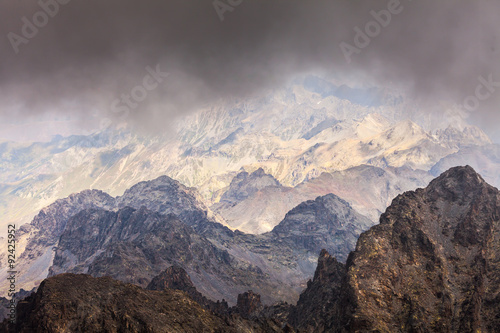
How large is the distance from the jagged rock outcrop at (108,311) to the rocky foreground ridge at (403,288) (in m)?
0.29

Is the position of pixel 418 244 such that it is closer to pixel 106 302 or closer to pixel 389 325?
pixel 389 325

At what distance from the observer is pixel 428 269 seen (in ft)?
416

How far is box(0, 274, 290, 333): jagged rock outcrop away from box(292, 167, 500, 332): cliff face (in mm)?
31641

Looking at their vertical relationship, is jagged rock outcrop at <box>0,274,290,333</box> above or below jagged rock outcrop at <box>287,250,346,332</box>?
below

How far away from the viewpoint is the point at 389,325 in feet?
344

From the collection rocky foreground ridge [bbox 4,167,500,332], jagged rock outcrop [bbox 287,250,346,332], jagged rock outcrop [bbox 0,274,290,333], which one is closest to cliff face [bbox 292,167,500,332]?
rocky foreground ridge [bbox 4,167,500,332]

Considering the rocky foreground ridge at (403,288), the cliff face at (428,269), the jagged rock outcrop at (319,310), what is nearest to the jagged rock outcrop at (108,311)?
the rocky foreground ridge at (403,288)

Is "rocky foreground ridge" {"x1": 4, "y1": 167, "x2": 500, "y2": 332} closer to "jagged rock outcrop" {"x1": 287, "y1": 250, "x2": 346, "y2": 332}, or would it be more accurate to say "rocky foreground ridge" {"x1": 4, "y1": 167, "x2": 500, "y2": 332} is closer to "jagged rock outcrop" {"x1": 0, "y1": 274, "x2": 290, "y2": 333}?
"jagged rock outcrop" {"x1": 0, "y1": 274, "x2": 290, "y2": 333}

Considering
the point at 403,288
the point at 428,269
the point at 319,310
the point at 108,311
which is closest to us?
the point at 108,311

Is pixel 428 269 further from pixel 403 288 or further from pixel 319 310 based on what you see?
pixel 319 310

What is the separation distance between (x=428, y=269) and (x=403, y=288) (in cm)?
1392

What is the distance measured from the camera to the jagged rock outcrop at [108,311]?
304 feet

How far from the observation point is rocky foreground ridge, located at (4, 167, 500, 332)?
4016 inches

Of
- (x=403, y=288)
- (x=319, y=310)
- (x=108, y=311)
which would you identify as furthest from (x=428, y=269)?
(x=108, y=311)
